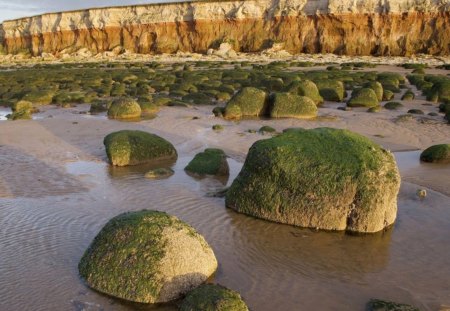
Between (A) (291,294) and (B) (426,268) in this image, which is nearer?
(A) (291,294)

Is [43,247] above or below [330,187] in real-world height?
below

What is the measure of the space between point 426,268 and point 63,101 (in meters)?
18.1

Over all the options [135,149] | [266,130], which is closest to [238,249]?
[135,149]

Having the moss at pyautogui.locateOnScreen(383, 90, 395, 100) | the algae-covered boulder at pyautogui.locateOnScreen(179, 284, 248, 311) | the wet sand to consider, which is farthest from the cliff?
the algae-covered boulder at pyautogui.locateOnScreen(179, 284, 248, 311)

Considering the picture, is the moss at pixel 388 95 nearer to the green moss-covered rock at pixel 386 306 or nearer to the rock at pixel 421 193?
the rock at pixel 421 193

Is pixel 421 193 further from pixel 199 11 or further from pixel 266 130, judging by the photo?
pixel 199 11

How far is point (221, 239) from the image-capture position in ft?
22.3

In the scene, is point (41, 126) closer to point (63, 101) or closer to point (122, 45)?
point (63, 101)

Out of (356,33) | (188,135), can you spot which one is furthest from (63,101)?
(356,33)

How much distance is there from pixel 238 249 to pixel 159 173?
3690 mm

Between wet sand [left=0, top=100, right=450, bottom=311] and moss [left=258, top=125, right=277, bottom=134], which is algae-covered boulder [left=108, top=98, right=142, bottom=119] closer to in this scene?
wet sand [left=0, top=100, right=450, bottom=311]

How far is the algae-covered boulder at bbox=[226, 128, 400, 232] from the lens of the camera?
23.1ft

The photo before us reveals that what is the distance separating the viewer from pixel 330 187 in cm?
711

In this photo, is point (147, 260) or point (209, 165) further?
point (209, 165)
